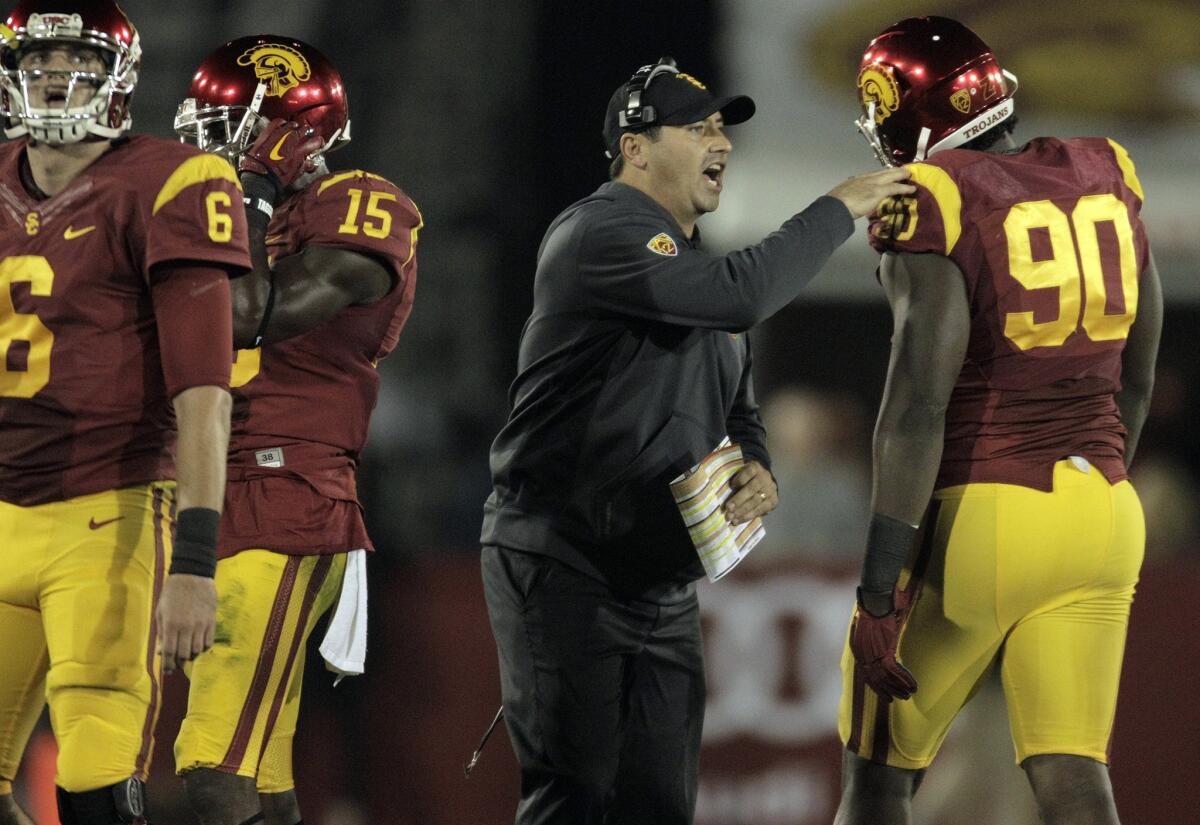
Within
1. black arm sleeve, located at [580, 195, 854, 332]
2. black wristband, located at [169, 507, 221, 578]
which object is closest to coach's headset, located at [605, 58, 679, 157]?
black arm sleeve, located at [580, 195, 854, 332]

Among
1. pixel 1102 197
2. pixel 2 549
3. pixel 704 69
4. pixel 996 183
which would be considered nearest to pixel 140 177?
pixel 2 549

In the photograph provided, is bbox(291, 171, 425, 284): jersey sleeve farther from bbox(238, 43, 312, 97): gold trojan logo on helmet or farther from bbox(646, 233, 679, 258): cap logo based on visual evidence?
bbox(646, 233, 679, 258): cap logo

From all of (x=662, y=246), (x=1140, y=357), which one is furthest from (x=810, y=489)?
(x=662, y=246)

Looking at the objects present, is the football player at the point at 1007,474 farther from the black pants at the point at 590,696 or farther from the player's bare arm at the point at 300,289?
the player's bare arm at the point at 300,289

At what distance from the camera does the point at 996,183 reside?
344cm

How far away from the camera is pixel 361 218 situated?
146 inches

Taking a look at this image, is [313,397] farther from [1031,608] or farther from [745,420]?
[1031,608]

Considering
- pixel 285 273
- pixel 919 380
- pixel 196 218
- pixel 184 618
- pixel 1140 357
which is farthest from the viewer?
pixel 1140 357

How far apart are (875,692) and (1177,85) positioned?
604 cm

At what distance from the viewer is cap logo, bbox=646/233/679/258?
346 cm

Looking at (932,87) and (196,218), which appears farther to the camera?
(932,87)

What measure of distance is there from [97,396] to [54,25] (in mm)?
664

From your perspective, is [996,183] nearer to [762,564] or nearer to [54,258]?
[54,258]

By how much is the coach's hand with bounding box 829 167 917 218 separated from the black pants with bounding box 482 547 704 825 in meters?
0.94
